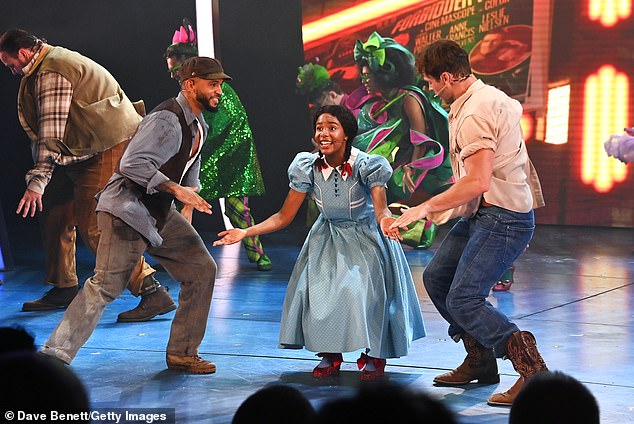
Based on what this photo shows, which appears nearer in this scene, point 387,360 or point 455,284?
→ point 455,284

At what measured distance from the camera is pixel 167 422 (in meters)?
4.19

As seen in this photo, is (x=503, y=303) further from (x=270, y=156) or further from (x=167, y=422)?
(x=270, y=156)

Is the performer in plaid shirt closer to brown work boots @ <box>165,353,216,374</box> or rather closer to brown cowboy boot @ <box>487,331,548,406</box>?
brown work boots @ <box>165,353,216,374</box>

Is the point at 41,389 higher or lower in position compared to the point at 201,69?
lower

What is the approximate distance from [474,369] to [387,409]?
3.41 meters

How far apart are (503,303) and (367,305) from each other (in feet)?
7.62

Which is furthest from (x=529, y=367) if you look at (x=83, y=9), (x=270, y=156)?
(x=83, y=9)

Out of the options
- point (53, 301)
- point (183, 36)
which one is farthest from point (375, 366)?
point (183, 36)

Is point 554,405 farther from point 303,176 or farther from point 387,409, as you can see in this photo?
point 303,176

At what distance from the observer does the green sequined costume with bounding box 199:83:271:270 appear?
28.2 ft

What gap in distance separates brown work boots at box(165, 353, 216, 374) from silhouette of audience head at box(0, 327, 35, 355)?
3.04 metres

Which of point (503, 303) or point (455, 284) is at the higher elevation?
point (455, 284)

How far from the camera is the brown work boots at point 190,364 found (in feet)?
17.0

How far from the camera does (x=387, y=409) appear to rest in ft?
5.21
